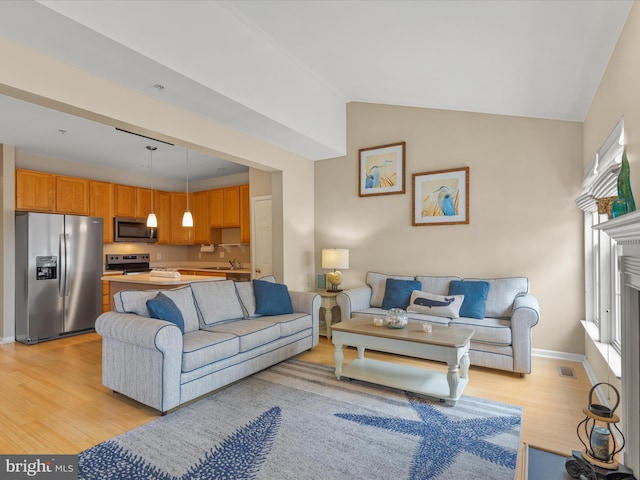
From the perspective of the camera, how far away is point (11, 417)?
2625 mm

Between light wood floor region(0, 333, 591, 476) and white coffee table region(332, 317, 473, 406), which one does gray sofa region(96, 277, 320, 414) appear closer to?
light wood floor region(0, 333, 591, 476)

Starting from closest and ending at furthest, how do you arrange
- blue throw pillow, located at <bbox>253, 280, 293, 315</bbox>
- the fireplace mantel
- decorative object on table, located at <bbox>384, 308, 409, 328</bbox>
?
1. the fireplace mantel
2. decorative object on table, located at <bbox>384, 308, 409, 328</bbox>
3. blue throw pillow, located at <bbox>253, 280, 293, 315</bbox>

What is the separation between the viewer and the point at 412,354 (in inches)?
114

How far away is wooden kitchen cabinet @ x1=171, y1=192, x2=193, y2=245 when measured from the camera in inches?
283

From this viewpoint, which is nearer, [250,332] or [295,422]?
[295,422]

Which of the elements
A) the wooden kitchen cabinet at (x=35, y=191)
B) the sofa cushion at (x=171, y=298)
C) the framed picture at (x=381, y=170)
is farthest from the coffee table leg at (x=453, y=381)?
the wooden kitchen cabinet at (x=35, y=191)

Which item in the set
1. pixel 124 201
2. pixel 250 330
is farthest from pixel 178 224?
pixel 250 330

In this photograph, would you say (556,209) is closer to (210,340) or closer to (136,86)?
(210,340)

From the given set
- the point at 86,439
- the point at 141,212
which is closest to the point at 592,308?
the point at 86,439

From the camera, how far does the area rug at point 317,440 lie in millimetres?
1989

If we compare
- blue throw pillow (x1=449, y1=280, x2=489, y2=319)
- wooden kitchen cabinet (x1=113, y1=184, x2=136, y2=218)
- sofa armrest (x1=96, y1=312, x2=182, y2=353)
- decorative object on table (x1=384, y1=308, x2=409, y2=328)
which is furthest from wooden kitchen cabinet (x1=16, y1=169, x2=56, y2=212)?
blue throw pillow (x1=449, y1=280, x2=489, y2=319)

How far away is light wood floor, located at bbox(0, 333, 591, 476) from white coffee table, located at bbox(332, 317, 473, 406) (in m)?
0.35

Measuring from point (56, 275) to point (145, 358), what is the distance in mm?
3335

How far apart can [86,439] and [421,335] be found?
97.7 inches
